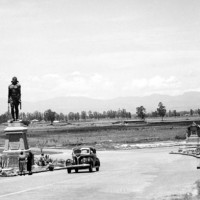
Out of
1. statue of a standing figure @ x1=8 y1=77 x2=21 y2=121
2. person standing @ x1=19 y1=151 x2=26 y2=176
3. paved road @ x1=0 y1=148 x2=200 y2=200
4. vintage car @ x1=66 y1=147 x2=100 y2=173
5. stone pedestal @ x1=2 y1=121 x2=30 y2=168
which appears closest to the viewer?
paved road @ x1=0 y1=148 x2=200 y2=200

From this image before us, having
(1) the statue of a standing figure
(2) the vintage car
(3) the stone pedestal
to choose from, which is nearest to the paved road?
(2) the vintage car

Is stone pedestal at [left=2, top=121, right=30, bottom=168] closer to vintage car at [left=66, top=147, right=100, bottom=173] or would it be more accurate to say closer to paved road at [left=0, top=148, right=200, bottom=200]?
vintage car at [left=66, top=147, right=100, bottom=173]

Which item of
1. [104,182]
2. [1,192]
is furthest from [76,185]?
[1,192]

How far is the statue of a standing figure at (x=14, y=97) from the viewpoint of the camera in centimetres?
3712

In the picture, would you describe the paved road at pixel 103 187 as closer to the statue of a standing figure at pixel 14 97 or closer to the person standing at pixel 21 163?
the person standing at pixel 21 163

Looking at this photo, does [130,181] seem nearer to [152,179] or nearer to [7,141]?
[152,179]

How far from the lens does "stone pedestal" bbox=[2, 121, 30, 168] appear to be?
119 ft

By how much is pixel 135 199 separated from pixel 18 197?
16.2ft

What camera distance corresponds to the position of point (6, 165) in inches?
1430

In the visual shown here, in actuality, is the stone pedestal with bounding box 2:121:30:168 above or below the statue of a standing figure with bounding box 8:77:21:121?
below

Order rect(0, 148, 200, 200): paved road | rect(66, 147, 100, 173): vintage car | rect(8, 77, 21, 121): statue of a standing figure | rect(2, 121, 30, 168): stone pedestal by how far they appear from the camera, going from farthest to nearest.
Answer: rect(8, 77, 21, 121): statue of a standing figure, rect(2, 121, 30, 168): stone pedestal, rect(66, 147, 100, 173): vintage car, rect(0, 148, 200, 200): paved road

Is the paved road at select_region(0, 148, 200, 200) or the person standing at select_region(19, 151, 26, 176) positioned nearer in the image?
the paved road at select_region(0, 148, 200, 200)

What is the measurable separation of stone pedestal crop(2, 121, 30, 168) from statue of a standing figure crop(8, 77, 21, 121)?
105 cm

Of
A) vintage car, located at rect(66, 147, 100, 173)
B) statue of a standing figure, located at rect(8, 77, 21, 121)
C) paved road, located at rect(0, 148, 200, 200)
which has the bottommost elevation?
paved road, located at rect(0, 148, 200, 200)
